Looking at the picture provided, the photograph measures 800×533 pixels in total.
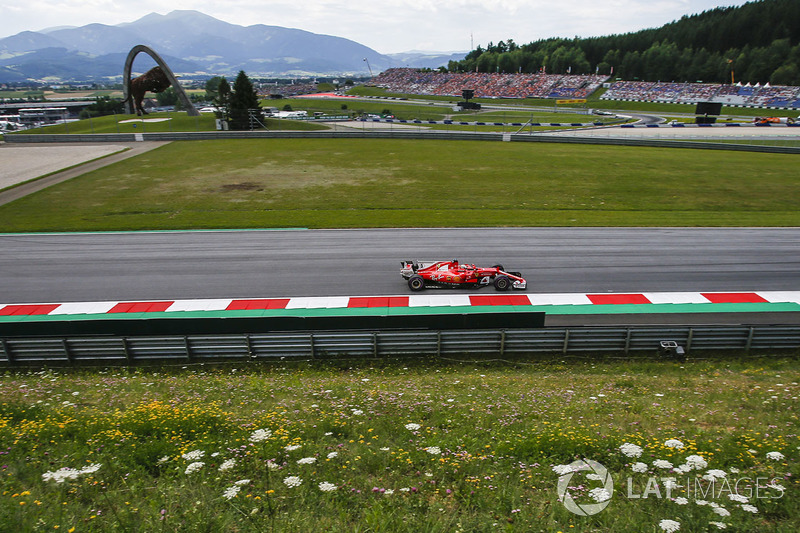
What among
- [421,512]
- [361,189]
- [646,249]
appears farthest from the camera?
[361,189]

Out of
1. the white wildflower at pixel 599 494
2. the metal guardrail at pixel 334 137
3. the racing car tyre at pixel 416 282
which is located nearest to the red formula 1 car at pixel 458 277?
the racing car tyre at pixel 416 282

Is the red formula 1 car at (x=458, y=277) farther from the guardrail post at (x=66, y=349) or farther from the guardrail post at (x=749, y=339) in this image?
the guardrail post at (x=66, y=349)

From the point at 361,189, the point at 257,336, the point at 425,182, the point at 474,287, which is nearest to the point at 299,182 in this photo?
the point at 361,189

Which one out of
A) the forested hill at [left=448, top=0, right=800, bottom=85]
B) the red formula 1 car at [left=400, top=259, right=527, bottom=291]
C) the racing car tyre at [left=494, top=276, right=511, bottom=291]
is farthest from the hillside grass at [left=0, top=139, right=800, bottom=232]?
the forested hill at [left=448, top=0, right=800, bottom=85]

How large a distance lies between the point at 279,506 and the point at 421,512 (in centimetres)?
190

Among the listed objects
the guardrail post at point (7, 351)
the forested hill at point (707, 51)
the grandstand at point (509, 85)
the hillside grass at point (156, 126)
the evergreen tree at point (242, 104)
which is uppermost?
the forested hill at point (707, 51)

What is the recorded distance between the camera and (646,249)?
853 inches

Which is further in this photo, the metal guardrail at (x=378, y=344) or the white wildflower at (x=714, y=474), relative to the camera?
the metal guardrail at (x=378, y=344)

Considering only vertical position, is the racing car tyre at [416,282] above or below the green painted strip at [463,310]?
above

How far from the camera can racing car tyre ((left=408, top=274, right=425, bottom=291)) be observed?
1748 centimetres

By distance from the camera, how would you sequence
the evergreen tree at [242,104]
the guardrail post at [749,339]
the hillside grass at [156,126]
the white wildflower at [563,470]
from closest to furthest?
the white wildflower at [563,470]
the guardrail post at [749,339]
the evergreen tree at [242,104]
the hillside grass at [156,126]

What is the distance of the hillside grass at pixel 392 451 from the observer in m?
6.07

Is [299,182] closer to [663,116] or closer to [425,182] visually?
[425,182]

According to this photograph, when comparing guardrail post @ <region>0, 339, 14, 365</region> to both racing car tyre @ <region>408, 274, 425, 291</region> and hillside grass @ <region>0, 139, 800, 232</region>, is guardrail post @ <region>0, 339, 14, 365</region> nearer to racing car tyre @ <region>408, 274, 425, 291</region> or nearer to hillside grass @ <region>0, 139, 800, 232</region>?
racing car tyre @ <region>408, 274, 425, 291</region>
